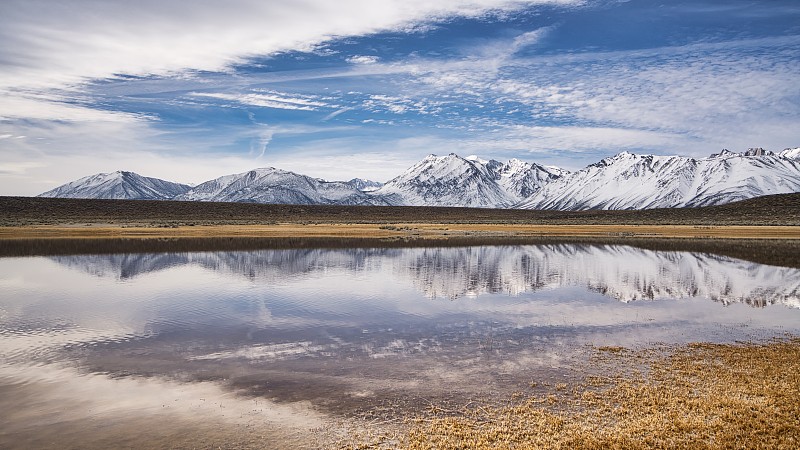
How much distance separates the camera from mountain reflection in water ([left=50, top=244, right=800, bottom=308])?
34.1m

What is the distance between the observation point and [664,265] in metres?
48.8

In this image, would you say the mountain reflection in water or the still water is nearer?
the still water

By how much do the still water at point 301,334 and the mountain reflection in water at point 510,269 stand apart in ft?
0.94

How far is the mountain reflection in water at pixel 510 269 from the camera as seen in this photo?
34.1m

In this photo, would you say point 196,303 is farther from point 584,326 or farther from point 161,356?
point 584,326

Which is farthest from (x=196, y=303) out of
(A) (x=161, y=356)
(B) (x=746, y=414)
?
(B) (x=746, y=414)

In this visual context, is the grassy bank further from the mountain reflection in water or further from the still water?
the mountain reflection in water

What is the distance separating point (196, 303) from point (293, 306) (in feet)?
17.9

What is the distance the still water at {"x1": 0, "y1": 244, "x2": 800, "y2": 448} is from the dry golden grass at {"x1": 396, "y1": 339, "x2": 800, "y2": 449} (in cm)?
148

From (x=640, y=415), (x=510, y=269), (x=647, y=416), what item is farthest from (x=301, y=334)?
(x=510, y=269)

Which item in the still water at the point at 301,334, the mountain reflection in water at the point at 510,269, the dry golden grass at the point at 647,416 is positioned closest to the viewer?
the dry golden grass at the point at 647,416

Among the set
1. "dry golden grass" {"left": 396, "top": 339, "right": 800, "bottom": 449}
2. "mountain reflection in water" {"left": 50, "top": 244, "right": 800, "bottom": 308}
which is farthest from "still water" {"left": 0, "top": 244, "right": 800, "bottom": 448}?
"dry golden grass" {"left": 396, "top": 339, "right": 800, "bottom": 449}

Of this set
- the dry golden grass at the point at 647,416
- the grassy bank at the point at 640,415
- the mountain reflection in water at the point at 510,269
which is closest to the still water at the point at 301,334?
the mountain reflection in water at the point at 510,269

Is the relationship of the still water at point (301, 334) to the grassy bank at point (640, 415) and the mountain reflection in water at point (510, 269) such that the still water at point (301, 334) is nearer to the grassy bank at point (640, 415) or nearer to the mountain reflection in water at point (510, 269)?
the mountain reflection in water at point (510, 269)
